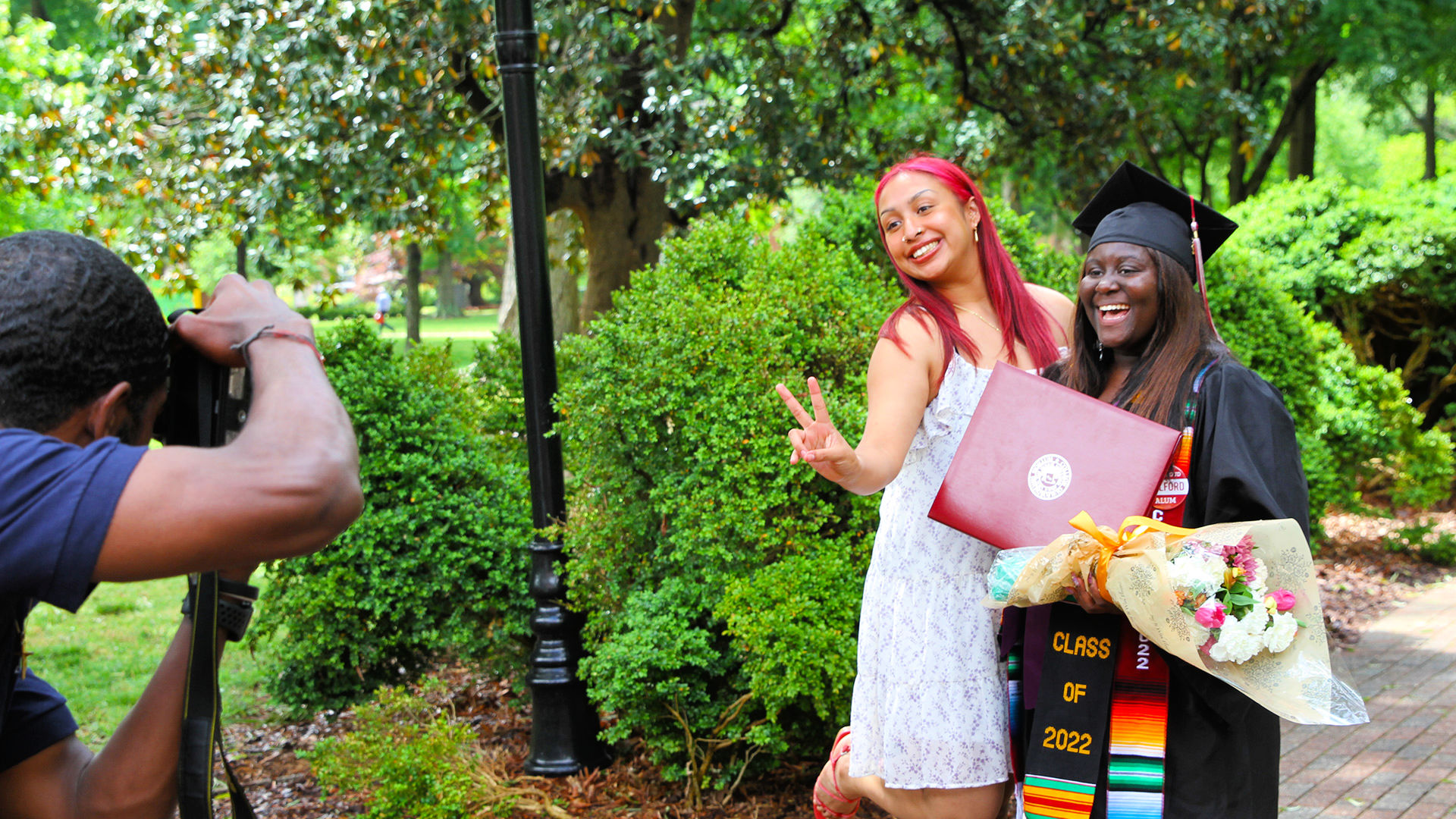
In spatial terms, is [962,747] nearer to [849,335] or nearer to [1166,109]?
[849,335]

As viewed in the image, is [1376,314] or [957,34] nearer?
[957,34]

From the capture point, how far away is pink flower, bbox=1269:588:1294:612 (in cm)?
213

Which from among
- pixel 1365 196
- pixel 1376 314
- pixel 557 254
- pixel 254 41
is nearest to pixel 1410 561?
pixel 1376 314

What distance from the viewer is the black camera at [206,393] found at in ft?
4.73

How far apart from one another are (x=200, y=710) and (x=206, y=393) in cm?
50

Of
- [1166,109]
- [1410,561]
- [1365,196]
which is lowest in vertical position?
[1410,561]

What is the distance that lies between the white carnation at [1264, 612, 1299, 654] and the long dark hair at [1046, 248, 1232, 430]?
0.45m

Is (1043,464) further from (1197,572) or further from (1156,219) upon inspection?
(1156,219)

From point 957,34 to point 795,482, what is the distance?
19.0 feet

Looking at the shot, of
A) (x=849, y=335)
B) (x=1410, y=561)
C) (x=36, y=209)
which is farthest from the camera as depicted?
(x=36, y=209)

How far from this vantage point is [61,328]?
1.31 metres

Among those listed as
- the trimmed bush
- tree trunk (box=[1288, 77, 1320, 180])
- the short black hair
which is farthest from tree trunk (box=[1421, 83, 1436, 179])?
the short black hair

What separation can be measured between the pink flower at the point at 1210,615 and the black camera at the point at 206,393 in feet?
5.65

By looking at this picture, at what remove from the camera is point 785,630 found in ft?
11.6
